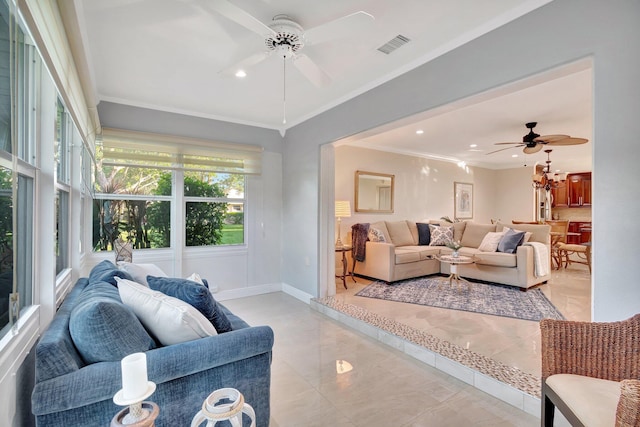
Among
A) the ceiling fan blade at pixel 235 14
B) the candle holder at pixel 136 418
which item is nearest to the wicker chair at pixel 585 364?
the candle holder at pixel 136 418

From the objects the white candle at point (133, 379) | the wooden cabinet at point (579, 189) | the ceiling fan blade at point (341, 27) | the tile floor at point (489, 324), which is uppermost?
the ceiling fan blade at point (341, 27)

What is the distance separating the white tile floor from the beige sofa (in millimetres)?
893

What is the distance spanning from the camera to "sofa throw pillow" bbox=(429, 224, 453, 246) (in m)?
5.91

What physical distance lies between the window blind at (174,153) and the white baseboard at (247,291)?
170 centimetres

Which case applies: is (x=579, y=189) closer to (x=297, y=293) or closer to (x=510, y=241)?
(x=510, y=241)

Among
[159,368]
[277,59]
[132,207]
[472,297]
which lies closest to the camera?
[159,368]

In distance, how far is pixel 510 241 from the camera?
495 cm

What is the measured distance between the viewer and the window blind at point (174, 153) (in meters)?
3.61

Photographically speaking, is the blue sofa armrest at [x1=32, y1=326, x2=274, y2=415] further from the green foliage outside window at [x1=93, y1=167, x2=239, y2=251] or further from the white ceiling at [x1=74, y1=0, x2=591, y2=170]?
the green foliage outside window at [x1=93, y1=167, x2=239, y2=251]

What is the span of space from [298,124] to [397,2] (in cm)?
266

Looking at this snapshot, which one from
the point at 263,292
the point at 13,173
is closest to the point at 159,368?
the point at 13,173

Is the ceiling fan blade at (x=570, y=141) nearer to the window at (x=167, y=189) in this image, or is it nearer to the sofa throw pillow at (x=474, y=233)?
the sofa throw pillow at (x=474, y=233)

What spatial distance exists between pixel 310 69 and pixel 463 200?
6567 millimetres

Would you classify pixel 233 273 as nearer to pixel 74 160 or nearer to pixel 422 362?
pixel 74 160
